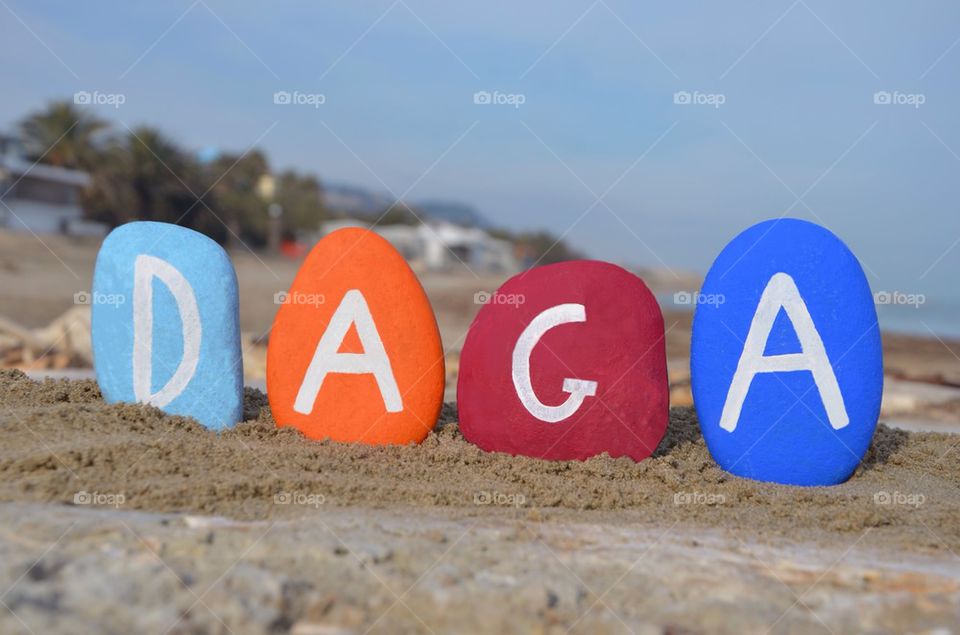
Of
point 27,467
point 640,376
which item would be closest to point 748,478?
point 640,376

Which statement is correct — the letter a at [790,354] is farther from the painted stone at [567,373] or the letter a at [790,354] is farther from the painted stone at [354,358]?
the painted stone at [354,358]

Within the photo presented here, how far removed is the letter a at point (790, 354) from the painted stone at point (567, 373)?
0.49 metres

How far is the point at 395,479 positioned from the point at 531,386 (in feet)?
3.41

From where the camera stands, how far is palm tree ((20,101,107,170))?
30.9 m

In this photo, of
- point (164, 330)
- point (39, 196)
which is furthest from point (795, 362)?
point (39, 196)

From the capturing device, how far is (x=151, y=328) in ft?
16.3

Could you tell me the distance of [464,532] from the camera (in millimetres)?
3199

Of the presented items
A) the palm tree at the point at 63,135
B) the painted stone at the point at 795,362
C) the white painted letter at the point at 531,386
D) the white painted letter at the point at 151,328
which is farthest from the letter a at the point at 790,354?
the palm tree at the point at 63,135

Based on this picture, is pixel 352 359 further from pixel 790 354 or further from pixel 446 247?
pixel 446 247

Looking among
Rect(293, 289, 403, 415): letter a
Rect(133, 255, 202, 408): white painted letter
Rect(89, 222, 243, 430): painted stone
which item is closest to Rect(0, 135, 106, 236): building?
Rect(89, 222, 243, 430): painted stone

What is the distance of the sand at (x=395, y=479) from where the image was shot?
3.56m

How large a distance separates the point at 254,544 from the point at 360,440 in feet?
7.01

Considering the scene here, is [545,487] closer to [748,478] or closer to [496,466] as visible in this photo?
[496,466]

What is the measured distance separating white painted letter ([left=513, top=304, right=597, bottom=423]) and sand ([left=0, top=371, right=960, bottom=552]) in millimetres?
290
